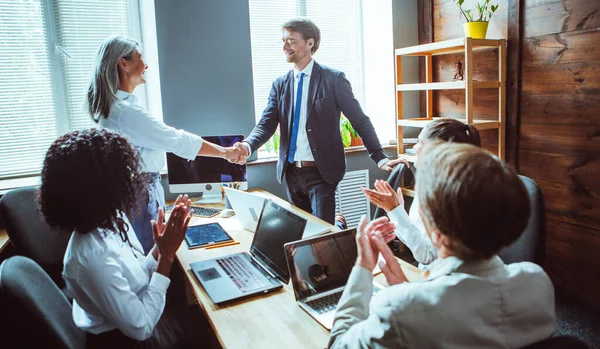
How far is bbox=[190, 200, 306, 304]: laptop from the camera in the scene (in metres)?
1.59

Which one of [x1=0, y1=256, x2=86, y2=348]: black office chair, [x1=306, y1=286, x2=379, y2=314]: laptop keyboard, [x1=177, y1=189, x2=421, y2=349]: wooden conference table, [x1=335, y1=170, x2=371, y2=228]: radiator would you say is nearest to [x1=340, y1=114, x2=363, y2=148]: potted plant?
[x1=335, y1=170, x2=371, y2=228]: radiator

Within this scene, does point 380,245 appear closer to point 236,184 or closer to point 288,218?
point 288,218

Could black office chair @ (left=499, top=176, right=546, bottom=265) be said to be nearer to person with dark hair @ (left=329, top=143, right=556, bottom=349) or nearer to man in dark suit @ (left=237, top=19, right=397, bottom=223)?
person with dark hair @ (left=329, top=143, right=556, bottom=349)

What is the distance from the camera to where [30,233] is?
92.1 inches

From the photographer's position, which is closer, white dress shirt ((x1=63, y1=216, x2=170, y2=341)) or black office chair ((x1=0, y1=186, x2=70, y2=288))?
white dress shirt ((x1=63, y1=216, x2=170, y2=341))

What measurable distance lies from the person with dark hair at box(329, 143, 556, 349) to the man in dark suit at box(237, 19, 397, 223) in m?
1.94

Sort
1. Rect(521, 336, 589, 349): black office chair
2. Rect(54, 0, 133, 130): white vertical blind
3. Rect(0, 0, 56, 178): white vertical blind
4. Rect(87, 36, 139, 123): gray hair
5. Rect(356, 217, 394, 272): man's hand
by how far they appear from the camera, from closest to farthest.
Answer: Rect(521, 336, 589, 349): black office chair < Rect(356, 217, 394, 272): man's hand < Rect(87, 36, 139, 123): gray hair < Rect(0, 0, 56, 178): white vertical blind < Rect(54, 0, 133, 130): white vertical blind

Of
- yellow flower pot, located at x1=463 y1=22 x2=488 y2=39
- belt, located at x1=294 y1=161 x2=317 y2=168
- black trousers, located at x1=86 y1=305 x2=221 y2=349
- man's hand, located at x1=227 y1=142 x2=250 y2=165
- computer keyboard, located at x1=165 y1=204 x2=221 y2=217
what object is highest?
yellow flower pot, located at x1=463 y1=22 x2=488 y2=39

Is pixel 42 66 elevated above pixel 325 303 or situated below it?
above

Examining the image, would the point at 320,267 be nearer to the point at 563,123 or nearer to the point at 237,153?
the point at 237,153

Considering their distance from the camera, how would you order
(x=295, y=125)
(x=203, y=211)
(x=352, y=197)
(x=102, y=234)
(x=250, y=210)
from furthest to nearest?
(x=352, y=197) < (x=295, y=125) < (x=203, y=211) < (x=250, y=210) < (x=102, y=234)

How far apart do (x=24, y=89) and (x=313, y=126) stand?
75.0 inches

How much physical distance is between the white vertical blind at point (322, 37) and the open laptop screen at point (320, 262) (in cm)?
230

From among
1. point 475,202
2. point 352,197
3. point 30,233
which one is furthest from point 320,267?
point 352,197
